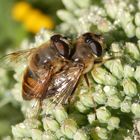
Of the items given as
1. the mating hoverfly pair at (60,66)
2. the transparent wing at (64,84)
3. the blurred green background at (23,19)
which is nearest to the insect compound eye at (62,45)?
the mating hoverfly pair at (60,66)

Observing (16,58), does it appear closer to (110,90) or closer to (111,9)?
(111,9)

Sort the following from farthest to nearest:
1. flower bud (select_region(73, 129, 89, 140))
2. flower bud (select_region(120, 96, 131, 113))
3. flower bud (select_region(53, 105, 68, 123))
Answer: flower bud (select_region(53, 105, 68, 123)), flower bud (select_region(120, 96, 131, 113)), flower bud (select_region(73, 129, 89, 140))

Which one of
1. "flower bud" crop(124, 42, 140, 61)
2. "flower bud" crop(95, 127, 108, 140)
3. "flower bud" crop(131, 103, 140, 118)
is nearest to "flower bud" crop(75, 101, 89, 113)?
"flower bud" crop(95, 127, 108, 140)

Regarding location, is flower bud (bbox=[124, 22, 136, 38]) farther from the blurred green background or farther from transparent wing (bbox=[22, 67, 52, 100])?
the blurred green background

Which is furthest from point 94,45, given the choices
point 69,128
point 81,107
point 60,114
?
point 69,128

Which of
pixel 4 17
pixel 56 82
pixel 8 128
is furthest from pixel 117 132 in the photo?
pixel 4 17

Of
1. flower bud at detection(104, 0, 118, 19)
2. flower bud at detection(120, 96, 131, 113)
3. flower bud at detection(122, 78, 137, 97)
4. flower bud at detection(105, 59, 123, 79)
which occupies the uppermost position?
flower bud at detection(104, 0, 118, 19)

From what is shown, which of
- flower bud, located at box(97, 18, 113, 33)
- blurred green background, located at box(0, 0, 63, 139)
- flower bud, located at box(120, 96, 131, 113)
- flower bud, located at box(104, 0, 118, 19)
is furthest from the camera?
blurred green background, located at box(0, 0, 63, 139)

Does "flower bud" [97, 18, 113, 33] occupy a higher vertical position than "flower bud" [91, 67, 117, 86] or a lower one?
higher
